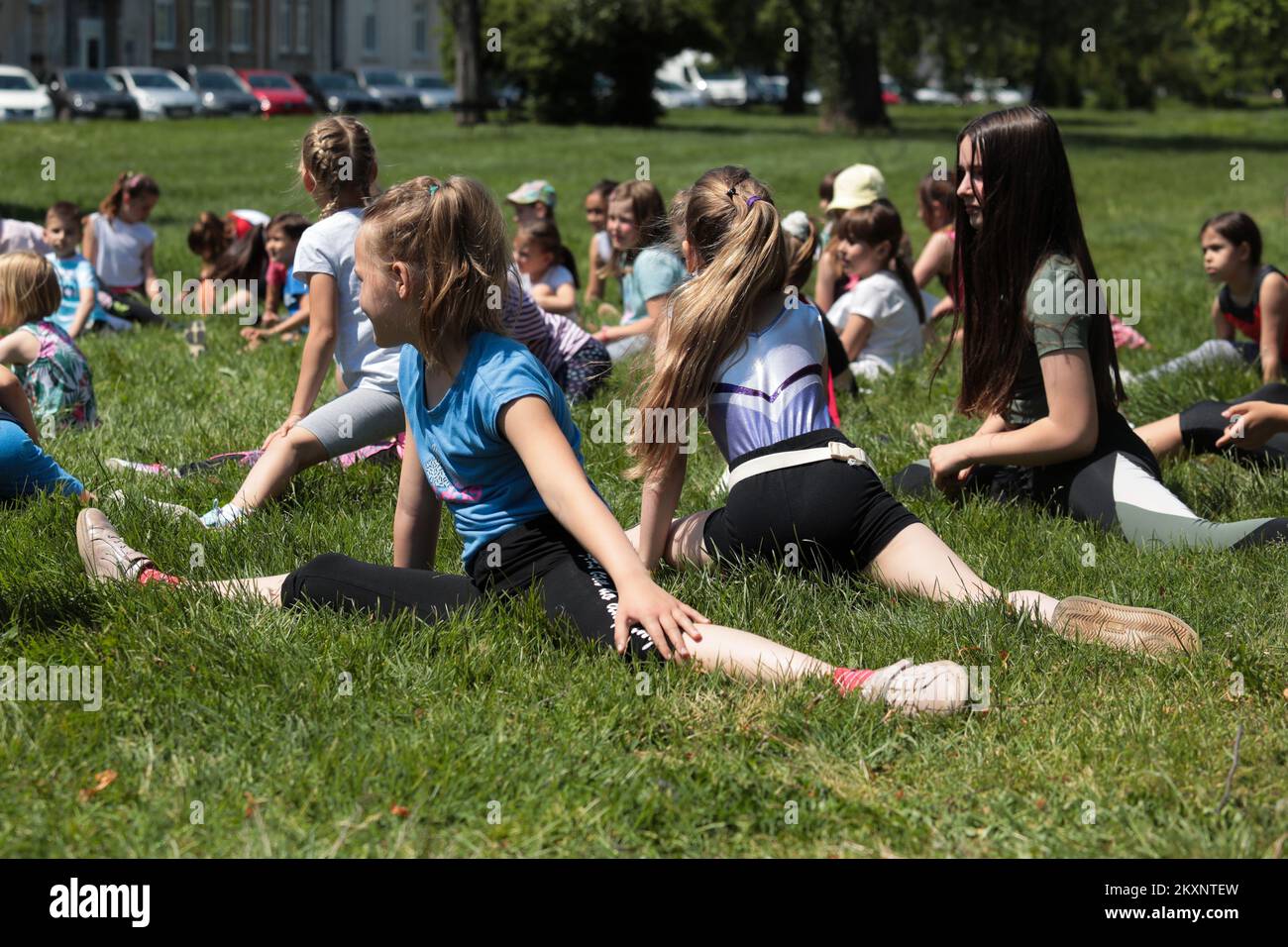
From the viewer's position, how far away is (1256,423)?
5.22 meters

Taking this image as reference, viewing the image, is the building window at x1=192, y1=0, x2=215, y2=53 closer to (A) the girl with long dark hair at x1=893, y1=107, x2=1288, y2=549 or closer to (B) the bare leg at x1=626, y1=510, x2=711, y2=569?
(A) the girl with long dark hair at x1=893, y1=107, x2=1288, y2=549

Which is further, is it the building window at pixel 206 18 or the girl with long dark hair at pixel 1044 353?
the building window at pixel 206 18

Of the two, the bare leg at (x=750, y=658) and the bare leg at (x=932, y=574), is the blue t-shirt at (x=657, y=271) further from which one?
the bare leg at (x=750, y=658)

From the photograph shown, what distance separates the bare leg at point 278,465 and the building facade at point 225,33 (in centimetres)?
4441

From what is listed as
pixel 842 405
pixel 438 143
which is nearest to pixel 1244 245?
pixel 842 405

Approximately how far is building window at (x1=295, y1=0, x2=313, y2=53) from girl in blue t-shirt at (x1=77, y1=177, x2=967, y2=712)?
199 feet

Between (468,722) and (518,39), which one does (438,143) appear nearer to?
(518,39)

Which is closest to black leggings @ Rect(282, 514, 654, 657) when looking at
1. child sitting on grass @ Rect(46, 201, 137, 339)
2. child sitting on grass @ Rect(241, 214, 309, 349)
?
child sitting on grass @ Rect(241, 214, 309, 349)

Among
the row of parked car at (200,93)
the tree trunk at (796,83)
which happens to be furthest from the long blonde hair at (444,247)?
the tree trunk at (796,83)

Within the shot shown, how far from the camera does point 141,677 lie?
3.53 meters

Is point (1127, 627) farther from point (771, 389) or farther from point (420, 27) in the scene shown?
point (420, 27)

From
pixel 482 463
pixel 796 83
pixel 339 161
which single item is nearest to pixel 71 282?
pixel 339 161

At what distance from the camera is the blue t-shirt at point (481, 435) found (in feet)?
12.2
